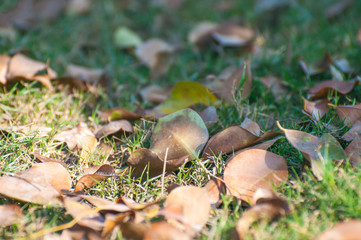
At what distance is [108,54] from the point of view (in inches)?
94.9

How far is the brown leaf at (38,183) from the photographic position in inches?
50.1

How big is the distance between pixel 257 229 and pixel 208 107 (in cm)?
66

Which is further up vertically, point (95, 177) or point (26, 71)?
point (26, 71)

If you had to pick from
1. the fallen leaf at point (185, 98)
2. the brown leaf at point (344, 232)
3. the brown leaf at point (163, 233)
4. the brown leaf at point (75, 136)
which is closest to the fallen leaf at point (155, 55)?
the fallen leaf at point (185, 98)

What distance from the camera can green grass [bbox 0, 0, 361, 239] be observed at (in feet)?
3.93

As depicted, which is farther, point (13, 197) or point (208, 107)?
point (208, 107)

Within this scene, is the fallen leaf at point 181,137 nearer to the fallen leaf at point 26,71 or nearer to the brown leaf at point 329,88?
the brown leaf at point 329,88

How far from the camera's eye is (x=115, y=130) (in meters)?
1.62

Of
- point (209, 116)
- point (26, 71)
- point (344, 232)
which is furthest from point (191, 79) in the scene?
point (344, 232)

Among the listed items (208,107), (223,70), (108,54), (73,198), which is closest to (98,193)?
(73,198)

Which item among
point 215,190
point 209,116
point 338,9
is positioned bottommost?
point 215,190

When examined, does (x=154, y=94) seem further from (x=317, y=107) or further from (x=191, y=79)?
(x=317, y=107)

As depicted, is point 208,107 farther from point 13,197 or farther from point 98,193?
point 13,197

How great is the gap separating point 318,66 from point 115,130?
3.72ft
